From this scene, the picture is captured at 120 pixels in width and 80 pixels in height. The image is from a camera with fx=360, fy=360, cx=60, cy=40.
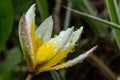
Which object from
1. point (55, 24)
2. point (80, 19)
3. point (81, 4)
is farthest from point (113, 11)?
point (80, 19)

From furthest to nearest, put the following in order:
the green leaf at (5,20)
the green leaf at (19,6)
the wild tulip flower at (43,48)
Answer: the green leaf at (19,6) < the green leaf at (5,20) < the wild tulip flower at (43,48)

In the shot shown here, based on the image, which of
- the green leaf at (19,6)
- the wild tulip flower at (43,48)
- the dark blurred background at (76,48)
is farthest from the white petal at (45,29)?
the green leaf at (19,6)

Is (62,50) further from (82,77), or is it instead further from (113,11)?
(82,77)

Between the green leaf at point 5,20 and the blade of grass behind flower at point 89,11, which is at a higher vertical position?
the green leaf at point 5,20

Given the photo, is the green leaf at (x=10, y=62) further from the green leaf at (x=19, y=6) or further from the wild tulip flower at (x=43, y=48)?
the wild tulip flower at (x=43, y=48)

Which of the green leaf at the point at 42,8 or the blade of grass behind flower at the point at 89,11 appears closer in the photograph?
the green leaf at the point at 42,8

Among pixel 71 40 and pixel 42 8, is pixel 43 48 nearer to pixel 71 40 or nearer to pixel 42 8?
pixel 71 40

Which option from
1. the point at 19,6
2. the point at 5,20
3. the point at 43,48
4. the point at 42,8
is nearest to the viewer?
the point at 43,48

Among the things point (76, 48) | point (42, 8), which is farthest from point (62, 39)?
point (76, 48)

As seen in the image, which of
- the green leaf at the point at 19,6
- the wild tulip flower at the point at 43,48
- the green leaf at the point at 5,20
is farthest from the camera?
the green leaf at the point at 19,6
